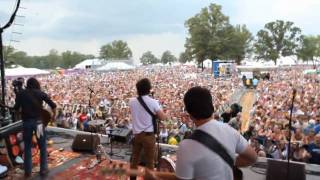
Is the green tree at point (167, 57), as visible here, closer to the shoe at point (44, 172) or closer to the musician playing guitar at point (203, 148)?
the shoe at point (44, 172)

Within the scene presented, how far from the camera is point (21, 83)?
16.1 ft

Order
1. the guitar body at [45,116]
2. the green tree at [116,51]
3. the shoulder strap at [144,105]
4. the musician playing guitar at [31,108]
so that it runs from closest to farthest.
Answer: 1. the shoulder strap at [144,105]
2. the musician playing guitar at [31,108]
3. the guitar body at [45,116]
4. the green tree at [116,51]

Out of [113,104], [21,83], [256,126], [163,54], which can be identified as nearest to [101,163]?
[21,83]

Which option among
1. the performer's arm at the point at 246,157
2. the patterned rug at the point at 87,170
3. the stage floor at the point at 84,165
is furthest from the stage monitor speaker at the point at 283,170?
the performer's arm at the point at 246,157

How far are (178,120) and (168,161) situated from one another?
6498 mm

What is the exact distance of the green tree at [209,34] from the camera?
136ft

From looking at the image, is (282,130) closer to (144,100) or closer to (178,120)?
(178,120)

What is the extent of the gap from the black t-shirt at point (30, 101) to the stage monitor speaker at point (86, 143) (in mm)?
1842

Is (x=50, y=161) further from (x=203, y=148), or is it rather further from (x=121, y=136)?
(x=203, y=148)

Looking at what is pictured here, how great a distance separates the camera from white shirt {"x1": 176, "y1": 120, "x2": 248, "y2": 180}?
165 cm

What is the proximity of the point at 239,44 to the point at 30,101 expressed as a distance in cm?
4226

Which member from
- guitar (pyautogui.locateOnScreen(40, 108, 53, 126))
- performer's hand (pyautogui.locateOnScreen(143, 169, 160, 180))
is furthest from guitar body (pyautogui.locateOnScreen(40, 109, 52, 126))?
performer's hand (pyautogui.locateOnScreen(143, 169, 160, 180))

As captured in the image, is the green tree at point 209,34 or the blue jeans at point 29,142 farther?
the green tree at point 209,34

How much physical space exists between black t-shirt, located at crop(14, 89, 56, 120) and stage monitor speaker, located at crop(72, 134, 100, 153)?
184cm
